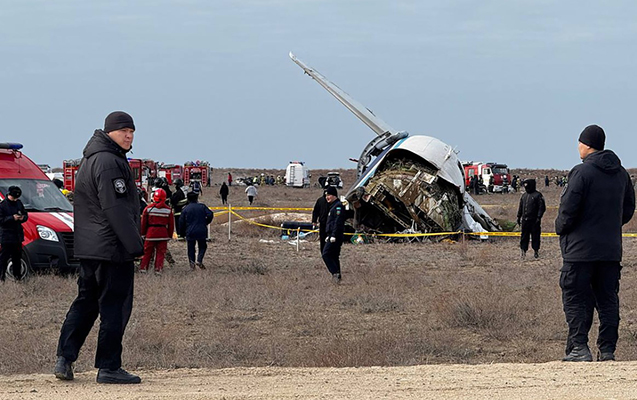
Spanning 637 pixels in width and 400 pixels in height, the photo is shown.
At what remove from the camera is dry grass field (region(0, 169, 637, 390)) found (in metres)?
9.73

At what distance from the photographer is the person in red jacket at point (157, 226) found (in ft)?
55.4

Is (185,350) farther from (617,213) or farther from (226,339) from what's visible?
(617,213)

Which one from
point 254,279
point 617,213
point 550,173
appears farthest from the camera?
point 550,173

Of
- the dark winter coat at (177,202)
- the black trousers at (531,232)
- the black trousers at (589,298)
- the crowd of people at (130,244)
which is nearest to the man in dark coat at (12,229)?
the dark winter coat at (177,202)

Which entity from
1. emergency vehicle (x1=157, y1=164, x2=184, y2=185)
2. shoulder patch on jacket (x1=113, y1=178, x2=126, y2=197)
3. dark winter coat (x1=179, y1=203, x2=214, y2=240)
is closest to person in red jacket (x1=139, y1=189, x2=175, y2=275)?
dark winter coat (x1=179, y1=203, x2=214, y2=240)

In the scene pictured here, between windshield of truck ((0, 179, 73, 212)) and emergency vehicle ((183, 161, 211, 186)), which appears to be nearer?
windshield of truck ((0, 179, 73, 212))

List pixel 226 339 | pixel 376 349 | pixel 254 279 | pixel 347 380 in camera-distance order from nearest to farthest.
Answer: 1. pixel 347 380
2. pixel 376 349
3. pixel 226 339
4. pixel 254 279

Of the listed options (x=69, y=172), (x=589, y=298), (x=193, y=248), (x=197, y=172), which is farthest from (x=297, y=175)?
(x=589, y=298)

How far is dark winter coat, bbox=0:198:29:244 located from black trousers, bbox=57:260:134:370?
8112 mm

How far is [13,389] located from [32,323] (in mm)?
5596

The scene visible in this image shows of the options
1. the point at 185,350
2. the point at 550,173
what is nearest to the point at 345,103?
the point at 185,350

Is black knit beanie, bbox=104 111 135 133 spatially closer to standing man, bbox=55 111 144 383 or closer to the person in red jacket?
standing man, bbox=55 111 144 383

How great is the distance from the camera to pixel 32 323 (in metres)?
12.1

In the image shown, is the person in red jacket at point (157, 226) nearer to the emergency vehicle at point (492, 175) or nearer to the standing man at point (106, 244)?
the standing man at point (106, 244)
